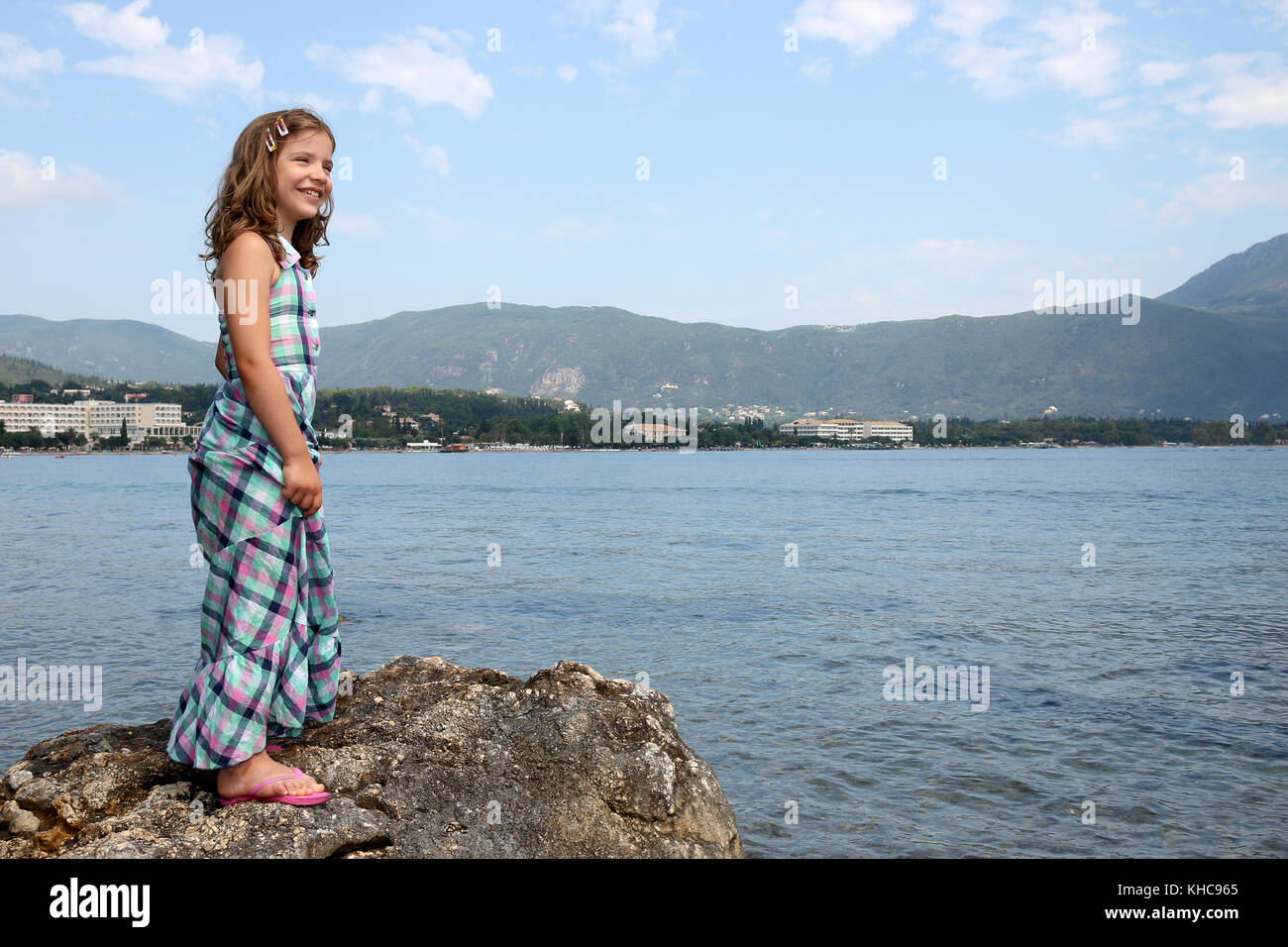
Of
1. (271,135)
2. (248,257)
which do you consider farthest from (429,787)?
(271,135)

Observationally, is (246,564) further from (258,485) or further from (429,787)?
(429,787)

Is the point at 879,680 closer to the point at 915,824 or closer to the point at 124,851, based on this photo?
the point at 915,824

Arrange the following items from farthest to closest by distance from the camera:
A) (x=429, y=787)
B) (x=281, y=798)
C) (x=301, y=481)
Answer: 1. (x=429, y=787)
2. (x=301, y=481)
3. (x=281, y=798)

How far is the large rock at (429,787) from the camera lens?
355 centimetres

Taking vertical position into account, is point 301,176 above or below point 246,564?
above

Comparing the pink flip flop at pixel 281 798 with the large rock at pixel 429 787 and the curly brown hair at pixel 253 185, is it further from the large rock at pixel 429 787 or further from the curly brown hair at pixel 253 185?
the curly brown hair at pixel 253 185

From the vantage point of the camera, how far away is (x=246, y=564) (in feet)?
12.3

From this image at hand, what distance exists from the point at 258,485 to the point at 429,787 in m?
1.37

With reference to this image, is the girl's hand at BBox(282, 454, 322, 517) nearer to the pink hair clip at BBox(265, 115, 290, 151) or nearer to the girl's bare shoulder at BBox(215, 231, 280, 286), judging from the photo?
the girl's bare shoulder at BBox(215, 231, 280, 286)

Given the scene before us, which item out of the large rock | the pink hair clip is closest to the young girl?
the pink hair clip
